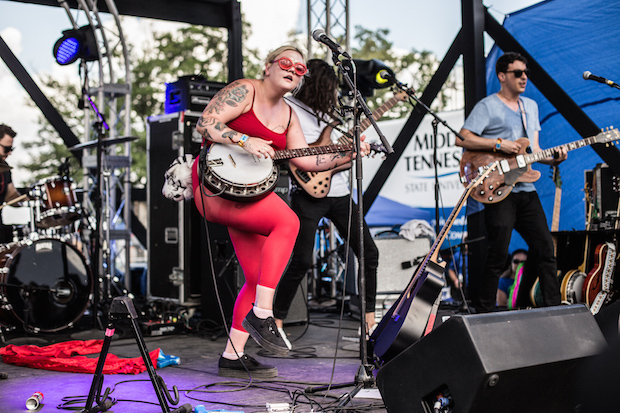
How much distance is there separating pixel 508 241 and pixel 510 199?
13.4 inches

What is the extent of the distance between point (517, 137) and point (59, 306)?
425 centimetres

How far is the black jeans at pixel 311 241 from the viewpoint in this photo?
4.64 meters

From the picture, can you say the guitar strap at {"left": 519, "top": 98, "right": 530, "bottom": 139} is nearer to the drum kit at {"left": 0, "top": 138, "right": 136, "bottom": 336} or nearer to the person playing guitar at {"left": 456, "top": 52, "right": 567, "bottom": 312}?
the person playing guitar at {"left": 456, "top": 52, "right": 567, "bottom": 312}

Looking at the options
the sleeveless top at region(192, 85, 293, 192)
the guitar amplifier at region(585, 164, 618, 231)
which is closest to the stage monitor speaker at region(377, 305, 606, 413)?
the sleeveless top at region(192, 85, 293, 192)

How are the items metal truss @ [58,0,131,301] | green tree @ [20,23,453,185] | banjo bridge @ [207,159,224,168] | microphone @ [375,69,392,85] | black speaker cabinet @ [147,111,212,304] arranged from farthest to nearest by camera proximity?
green tree @ [20,23,453,185] → metal truss @ [58,0,131,301] → black speaker cabinet @ [147,111,212,304] → microphone @ [375,69,392,85] → banjo bridge @ [207,159,224,168]

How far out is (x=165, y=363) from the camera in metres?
4.09

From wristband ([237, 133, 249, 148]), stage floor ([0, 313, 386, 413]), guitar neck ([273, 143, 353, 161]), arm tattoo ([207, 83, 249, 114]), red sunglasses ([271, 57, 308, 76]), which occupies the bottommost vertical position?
stage floor ([0, 313, 386, 413])

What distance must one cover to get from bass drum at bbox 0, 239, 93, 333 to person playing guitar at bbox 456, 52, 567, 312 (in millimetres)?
3579

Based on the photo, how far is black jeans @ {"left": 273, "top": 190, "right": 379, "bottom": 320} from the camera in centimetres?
464

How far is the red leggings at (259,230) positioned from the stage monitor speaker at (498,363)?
1252mm

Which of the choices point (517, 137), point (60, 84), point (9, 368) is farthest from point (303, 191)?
point (60, 84)

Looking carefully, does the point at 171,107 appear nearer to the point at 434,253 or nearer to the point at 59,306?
the point at 59,306

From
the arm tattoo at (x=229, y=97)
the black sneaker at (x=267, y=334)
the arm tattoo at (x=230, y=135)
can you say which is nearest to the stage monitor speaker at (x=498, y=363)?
the black sneaker at (x=267, y=334)

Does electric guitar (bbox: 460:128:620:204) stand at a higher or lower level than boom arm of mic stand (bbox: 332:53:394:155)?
lower
